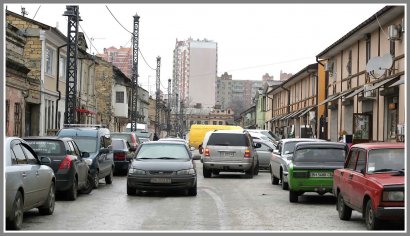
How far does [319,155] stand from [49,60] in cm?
2412

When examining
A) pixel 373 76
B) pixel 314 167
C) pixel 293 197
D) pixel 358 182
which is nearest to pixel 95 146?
pixel 293 197

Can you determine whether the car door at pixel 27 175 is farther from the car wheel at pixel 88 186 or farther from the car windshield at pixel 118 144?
the car windshield at pixel 118 144

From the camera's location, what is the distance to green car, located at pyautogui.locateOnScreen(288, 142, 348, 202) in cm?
1534

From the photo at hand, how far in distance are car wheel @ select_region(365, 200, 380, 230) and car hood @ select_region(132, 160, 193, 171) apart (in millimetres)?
6798

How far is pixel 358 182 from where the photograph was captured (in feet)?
37.3

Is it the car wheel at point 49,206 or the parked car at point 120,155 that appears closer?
the car wheel at point 49,206

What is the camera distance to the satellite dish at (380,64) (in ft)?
79.8

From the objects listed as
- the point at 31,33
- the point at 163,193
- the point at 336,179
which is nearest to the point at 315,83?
the point at 31,33

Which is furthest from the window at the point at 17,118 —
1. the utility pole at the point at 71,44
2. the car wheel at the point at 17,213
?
the car wheel at the point at 17,213

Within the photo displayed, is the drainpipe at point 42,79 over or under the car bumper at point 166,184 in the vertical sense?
over

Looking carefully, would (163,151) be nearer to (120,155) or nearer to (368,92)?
(120,155)

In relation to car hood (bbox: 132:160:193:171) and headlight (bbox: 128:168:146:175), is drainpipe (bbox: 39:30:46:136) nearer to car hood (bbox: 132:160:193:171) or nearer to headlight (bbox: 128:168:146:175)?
car hood (bbox: 132:160:193:171)

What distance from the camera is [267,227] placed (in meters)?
11.3

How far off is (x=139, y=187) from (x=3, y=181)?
722 centimetres
